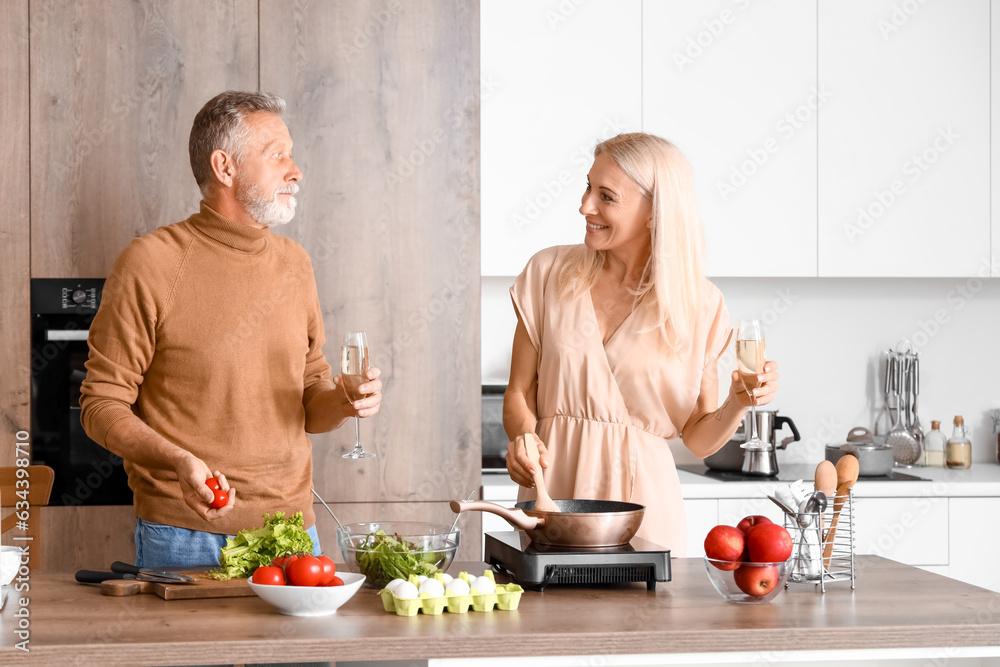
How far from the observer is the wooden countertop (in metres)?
1.30

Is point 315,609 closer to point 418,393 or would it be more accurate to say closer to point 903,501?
point 418,393

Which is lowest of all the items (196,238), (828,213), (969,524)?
(969,524)

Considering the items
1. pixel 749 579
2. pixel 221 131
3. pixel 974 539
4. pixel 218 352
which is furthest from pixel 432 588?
pixel 974 539

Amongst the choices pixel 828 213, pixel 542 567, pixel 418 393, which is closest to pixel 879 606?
pixel 542 567

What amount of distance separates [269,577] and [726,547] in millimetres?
701

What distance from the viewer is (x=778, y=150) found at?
11.3ft

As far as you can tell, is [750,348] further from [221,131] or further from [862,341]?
[862,341]

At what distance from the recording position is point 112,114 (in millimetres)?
2861

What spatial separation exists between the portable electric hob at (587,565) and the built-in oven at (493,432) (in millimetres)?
1687

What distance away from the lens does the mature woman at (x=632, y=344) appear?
2.10 metres

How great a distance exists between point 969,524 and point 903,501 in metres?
0.25

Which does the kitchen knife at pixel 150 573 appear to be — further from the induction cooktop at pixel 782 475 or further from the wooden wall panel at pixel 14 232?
the induction cooktop at pixel 782 475

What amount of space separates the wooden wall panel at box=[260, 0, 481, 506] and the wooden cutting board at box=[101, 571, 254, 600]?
1380 millimetres

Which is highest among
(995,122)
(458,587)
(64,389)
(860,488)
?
(995,122)
